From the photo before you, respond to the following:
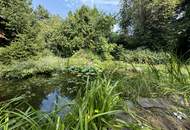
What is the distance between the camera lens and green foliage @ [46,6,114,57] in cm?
2112

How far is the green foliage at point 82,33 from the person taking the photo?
21125 millimetres

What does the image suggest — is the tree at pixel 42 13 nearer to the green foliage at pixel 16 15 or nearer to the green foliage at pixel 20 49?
the green foliage at pixel 16 15

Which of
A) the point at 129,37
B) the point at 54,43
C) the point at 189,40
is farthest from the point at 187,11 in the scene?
the point at 54,43

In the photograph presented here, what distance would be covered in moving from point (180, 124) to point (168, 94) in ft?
1.83

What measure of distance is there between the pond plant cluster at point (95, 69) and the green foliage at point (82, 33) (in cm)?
6

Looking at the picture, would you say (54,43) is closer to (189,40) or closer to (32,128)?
(189,40)

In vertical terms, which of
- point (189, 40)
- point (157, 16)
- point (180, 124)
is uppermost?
point (157, 16)

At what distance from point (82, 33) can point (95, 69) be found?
27.1ft

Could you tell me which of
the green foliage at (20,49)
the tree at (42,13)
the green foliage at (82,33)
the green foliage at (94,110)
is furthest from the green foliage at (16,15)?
the green foliage at (94,110)

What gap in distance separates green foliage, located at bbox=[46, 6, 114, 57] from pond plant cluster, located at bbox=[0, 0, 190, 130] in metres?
0.06

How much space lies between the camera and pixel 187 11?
22.1 metres

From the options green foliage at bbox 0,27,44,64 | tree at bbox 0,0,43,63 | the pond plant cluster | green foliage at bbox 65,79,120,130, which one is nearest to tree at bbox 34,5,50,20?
the pond plant cluster

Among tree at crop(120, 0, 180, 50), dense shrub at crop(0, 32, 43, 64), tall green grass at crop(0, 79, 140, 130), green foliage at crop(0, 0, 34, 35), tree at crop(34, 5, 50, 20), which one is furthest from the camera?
tree at crop(34, 5, 50, 20)

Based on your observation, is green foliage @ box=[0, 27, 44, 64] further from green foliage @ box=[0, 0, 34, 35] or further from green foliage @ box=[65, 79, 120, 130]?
green foliage @ box=[65, 79, 120, 130]
